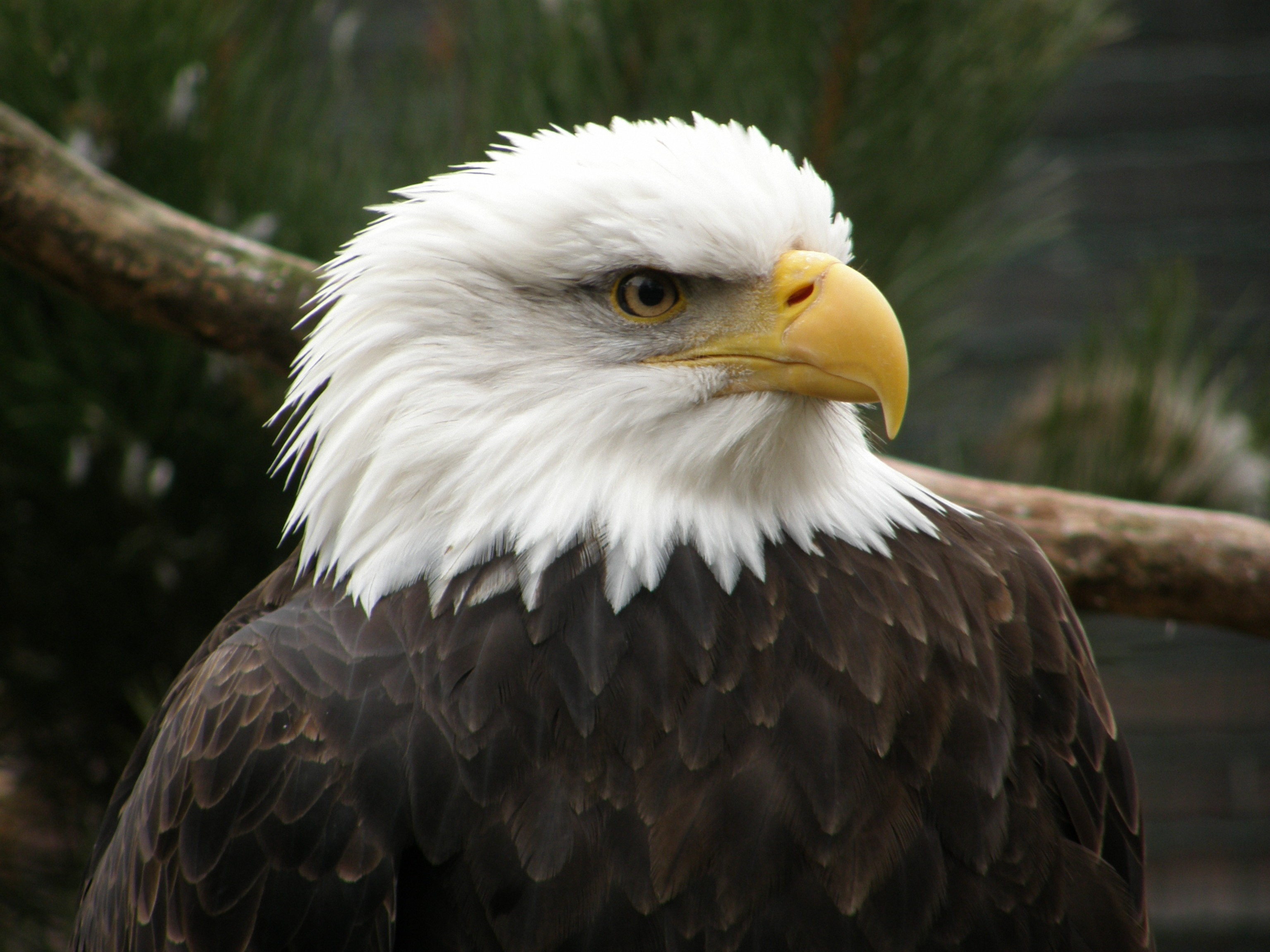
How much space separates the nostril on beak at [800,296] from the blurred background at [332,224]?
45.9 inches

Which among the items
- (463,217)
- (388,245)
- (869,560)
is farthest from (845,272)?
(388,245)

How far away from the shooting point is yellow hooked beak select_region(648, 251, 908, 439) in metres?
1.58

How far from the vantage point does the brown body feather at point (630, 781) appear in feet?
4.91

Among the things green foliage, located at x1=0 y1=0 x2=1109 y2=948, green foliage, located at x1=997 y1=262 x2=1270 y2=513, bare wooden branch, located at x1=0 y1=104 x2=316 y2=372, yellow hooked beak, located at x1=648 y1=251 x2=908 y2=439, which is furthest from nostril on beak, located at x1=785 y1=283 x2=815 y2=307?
green foliage, located at x1=997 y1=262 x2=1270 y2=513

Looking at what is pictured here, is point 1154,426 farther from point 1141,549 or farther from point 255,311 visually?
point 255,311

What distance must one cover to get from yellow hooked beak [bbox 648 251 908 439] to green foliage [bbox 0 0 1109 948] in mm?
1150

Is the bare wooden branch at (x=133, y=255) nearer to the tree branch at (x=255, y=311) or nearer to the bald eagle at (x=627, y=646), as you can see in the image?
the tree branch at (x=255, y=311)

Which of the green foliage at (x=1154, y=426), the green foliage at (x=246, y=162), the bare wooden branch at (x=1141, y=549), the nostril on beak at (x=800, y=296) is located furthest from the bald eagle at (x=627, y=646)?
the green foliage at (x=1154, y=426)

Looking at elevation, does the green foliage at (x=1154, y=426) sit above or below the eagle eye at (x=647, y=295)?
below

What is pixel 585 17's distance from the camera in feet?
8.71

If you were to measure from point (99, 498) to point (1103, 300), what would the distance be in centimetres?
409

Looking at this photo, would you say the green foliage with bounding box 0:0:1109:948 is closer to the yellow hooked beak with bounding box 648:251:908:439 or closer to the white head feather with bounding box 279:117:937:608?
the white head feather with bounding box 279:117:937:608

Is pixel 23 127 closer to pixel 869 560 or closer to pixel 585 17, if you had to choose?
pixel 585 17

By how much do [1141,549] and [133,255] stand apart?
1.90 metres
